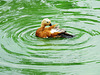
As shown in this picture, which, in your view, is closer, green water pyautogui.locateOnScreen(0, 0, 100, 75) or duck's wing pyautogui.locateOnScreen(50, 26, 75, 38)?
A: green water pyautogui.locateOnScreen(0, 0, 100, 75)

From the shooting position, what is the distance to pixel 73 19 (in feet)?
35.2

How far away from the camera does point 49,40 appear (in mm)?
9188

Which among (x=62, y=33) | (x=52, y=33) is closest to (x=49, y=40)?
(x=52, y=33)

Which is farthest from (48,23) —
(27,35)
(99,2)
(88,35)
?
(99,2)

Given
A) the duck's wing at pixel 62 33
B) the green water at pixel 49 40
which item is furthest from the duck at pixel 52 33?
the green water at pixel 49 40

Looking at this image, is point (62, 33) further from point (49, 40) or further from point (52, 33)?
point (49, 40)

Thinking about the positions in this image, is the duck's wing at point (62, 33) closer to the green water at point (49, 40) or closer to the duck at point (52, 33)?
the duck at point (52, 33)

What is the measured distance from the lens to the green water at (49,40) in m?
7.23

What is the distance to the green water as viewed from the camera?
23.7ft

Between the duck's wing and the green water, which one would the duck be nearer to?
the duck's wing

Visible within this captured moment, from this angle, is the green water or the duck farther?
the duck

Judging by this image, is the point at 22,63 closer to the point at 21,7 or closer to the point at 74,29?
the point at 74,29

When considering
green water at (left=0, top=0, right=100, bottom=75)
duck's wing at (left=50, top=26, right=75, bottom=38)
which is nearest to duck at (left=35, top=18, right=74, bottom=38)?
duck's wing at (left=50, top=26, right=75, bottom=38)

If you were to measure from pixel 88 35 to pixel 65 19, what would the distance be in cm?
186
